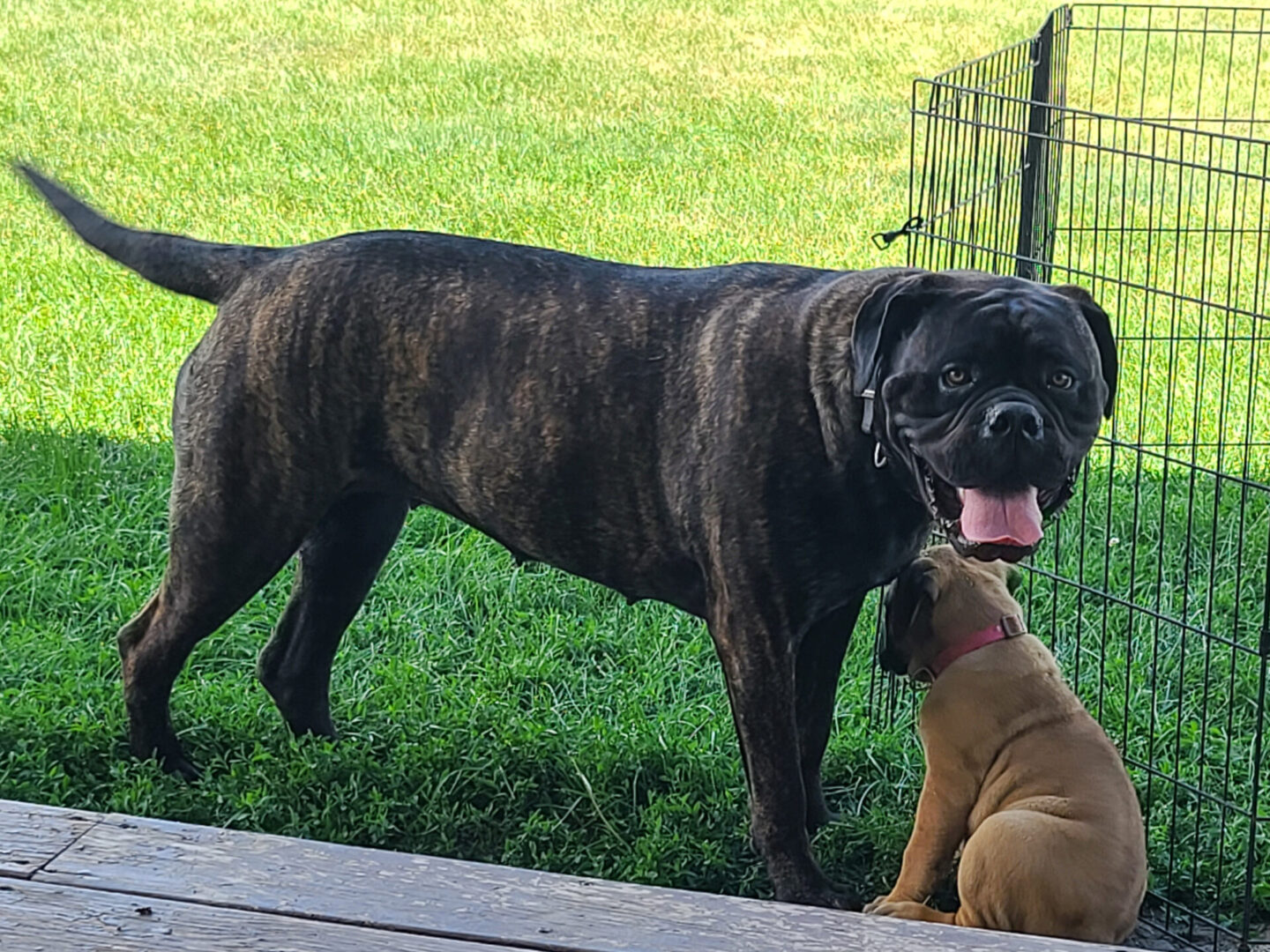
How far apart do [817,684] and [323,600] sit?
1206mm

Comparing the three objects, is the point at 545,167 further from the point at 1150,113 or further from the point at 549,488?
the point at 549,488

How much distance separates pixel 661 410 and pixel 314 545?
1.06m

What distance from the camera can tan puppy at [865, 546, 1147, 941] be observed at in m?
2.96

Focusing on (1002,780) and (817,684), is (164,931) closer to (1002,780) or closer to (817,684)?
(1002,780)

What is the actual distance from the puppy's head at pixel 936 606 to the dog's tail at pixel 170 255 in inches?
60.8

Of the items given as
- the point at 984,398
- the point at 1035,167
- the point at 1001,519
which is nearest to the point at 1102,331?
the point at 984,398

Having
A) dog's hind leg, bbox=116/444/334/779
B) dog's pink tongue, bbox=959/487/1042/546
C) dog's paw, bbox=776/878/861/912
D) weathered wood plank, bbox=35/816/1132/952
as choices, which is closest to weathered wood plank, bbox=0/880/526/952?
weathered wood plank, bbox=35/816/1132/952

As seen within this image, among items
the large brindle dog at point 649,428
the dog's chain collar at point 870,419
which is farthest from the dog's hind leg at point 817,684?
the dog's chain collar at point 870,419

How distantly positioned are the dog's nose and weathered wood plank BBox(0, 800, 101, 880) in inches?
61.1

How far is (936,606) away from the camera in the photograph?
3352 mm

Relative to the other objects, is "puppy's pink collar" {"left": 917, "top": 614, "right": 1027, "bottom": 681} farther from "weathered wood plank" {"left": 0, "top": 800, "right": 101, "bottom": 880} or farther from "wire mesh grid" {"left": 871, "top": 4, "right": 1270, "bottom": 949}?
"weathered wood plank" {"left": 0, "top": 800, "right": 101, "bottom": 880}

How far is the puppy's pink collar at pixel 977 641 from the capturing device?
3.33m

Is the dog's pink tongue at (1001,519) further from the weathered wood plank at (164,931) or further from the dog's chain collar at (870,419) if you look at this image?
the weathered wood plank at (164,931)

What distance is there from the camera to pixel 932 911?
3.21 m
